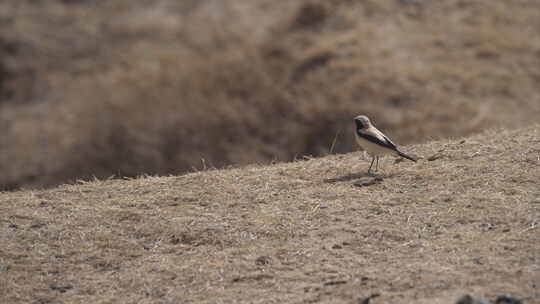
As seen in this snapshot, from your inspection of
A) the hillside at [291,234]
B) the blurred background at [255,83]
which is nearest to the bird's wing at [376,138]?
the hillside at [291,234]

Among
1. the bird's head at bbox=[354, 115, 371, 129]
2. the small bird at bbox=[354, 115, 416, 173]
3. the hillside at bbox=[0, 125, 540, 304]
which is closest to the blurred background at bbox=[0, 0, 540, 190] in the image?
the bird's head at bbox=[354, 115, 371, 129]

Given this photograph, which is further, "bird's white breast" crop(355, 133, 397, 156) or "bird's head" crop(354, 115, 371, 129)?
"bird's head" crop(354, 115, 371, 129)

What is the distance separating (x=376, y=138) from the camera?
27.9 feet

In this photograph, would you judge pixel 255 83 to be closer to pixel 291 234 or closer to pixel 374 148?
pixel 374 148

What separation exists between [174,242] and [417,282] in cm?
224

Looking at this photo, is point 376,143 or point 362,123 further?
point 362,123

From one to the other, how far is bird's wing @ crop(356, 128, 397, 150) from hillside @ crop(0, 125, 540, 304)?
28 centimetres

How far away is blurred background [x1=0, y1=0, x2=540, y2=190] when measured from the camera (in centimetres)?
1803

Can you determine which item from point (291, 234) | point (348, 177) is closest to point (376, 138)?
point (348, 177)

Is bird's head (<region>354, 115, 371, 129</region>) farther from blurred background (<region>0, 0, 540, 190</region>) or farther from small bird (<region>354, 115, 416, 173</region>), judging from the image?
blurred background (<region>0, 0, 540, 190</region>)

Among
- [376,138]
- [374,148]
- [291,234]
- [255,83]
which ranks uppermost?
[376,138]

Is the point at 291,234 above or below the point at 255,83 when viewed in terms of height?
above

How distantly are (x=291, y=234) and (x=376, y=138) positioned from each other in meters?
1.75

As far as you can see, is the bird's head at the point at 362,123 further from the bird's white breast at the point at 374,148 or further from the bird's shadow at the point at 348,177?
the bird's shadow at the point at 348,177
